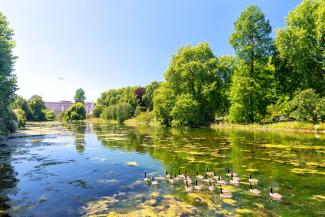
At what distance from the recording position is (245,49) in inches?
2231

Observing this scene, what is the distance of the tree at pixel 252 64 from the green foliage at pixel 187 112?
10466mm

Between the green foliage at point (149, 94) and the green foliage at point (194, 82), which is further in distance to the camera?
the green foliage at point (149, 94)

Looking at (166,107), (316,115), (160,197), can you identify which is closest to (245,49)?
(316,115)

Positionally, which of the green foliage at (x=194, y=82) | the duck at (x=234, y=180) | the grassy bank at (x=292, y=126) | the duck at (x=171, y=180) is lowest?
the duck at (x=171, y=180)

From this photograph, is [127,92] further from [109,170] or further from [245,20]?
[109,170]

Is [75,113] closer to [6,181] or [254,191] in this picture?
[6,181]

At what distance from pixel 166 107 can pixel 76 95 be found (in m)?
114

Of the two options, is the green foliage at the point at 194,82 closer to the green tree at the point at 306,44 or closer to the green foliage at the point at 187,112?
the green foliage at the point at 187,112

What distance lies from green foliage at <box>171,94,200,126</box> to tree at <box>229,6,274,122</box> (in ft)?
34.3

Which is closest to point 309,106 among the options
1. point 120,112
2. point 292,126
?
point 292,126

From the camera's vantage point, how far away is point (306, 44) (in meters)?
47.7

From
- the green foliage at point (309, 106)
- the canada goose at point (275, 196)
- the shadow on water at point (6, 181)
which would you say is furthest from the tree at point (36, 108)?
the canada goose at point (275, 196)

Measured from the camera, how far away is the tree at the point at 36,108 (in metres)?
146

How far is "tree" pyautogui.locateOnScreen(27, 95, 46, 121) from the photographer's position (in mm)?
146113
